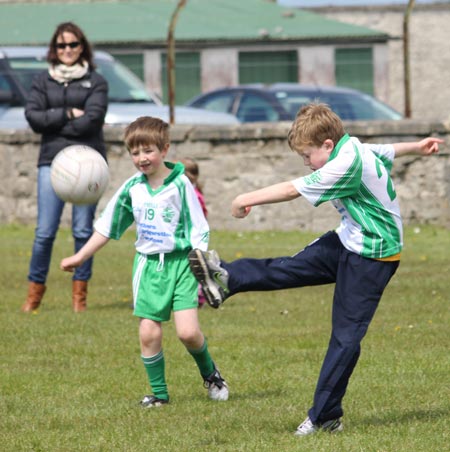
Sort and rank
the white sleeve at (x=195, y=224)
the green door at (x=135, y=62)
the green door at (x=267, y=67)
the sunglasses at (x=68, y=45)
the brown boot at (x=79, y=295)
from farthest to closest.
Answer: the green door at (x=267, y=67), the green door at (x=135, y=62), the brown boot at (x=79, y=295), the sunglasses at (x=68, y=45), the white sleeve at (x=195, y=224)

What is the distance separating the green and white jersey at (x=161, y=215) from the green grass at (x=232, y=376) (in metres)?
0.86

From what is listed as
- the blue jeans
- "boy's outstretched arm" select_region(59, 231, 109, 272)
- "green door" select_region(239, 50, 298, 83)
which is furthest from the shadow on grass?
"green door" select_region(239, 50, 298, 83)

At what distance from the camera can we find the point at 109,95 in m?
17.1

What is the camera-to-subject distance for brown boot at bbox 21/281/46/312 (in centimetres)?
1055

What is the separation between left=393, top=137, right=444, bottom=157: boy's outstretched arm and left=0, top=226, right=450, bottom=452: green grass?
4.21 ft

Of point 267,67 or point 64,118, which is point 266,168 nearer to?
point 64,118

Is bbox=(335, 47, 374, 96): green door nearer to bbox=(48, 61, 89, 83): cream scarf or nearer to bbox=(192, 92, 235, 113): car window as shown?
bbox=(192, 92, 235, 113): car window

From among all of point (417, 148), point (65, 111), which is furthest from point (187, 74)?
point (417, 148)

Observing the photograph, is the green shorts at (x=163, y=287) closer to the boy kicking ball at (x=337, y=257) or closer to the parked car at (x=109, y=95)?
the boy kicking ball at (x=337, y=257)

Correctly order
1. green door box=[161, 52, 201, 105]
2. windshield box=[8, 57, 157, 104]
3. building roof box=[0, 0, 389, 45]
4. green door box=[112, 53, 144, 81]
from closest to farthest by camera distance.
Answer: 1. windshield box=[8, 57, 157, 104]
2. building roof box=[0, 0, 389, 45]
3. green door box=[112, 53, 144, 81]
4. green door box=[161, 52, 201, 105]

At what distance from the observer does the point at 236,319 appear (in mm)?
10109

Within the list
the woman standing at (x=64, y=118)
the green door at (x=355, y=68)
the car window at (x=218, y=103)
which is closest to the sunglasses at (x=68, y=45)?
the woman standing at (x=64, y=118)

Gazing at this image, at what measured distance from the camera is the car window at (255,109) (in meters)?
19.4

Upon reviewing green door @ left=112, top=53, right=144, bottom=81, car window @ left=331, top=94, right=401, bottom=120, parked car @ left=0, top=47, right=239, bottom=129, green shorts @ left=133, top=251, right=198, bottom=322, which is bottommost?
green door @ left=112, top=53, right=144, bottom=81
